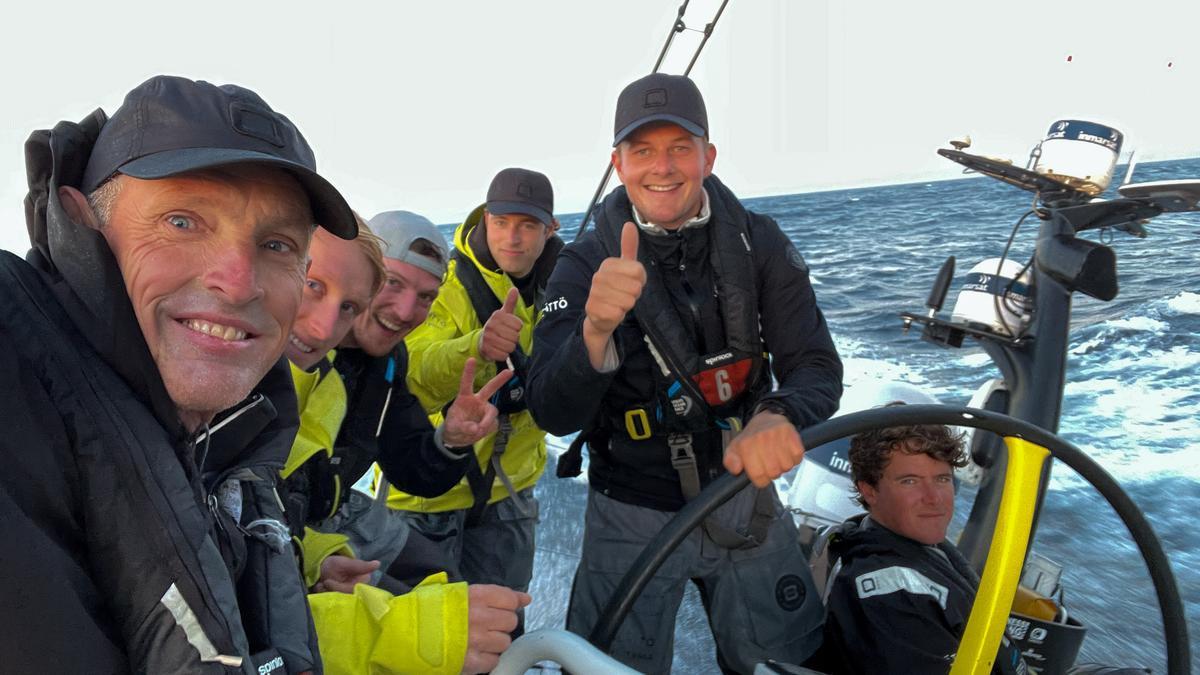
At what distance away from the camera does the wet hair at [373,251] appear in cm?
147

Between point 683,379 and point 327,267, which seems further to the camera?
point 683,379

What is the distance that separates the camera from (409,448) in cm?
195

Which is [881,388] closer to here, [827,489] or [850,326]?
[827,489]

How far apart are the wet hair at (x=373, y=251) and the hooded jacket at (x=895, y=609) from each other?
42.8 inches

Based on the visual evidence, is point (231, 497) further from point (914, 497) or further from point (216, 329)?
point (914, 497)

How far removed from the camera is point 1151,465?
4.52 m

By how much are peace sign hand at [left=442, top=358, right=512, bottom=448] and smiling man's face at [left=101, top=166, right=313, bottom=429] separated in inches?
35.7

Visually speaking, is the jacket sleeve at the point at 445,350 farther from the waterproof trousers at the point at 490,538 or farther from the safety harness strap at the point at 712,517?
the safety harness strap at the point at 712,517

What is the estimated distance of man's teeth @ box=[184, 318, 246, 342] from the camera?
0.90 meters

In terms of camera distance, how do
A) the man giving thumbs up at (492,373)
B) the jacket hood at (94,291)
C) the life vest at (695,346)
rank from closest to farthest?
the jacket hood at (94,291) → the life vest at (695,346) → the man giving thumbs up at (492,373)

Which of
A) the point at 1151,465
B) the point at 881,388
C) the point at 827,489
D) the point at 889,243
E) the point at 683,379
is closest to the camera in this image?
the point at 683,379

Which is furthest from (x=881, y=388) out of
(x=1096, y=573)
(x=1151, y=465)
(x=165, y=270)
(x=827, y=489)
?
(x=165, y=270)

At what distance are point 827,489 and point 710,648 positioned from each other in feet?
2.34

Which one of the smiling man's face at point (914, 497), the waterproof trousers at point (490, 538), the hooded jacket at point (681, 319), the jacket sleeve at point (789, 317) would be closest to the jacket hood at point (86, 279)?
the hooded jacket at point (681, 319)
